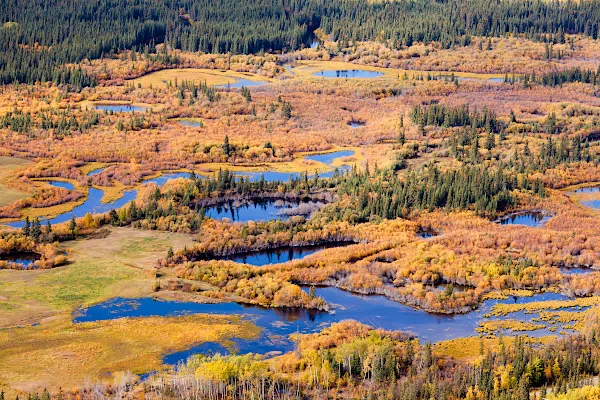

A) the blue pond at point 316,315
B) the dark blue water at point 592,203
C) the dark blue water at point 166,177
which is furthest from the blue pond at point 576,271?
the dark blue water at point 166,177

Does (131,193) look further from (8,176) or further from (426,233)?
(426,233)

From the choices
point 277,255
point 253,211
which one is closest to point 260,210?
point 253,211

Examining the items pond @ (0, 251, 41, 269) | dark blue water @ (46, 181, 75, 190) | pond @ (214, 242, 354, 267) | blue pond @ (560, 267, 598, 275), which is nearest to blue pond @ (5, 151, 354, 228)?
dark blue water @ (46, 181, 75, 190)

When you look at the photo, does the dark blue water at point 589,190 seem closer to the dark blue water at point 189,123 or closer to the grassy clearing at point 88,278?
the grassy clearing at point 88,278

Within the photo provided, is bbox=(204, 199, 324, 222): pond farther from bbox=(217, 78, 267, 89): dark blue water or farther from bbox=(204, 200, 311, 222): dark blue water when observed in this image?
bbox=(217, 78, 267, 89): dark blue water

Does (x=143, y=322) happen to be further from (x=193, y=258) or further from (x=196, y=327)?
(x=193, y=258)
